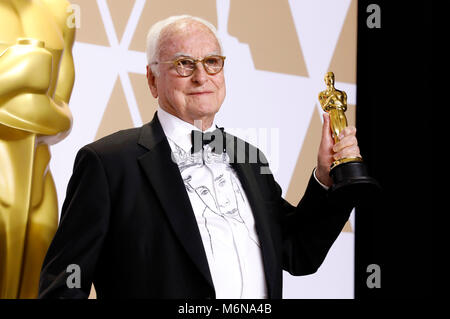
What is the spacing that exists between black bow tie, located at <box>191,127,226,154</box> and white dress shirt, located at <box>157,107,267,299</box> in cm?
1

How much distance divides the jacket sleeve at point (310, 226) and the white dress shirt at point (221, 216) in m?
0.17

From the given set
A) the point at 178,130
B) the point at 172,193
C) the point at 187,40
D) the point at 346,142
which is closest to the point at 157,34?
the point at 187,40

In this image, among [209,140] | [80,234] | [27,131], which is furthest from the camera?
[27,131]

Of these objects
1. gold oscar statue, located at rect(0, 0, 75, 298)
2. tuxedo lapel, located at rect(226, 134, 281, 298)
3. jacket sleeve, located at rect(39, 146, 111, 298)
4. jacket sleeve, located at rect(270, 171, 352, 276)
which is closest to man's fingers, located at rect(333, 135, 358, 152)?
jacket sleeve, located at rect(270, 171, 352, 276)

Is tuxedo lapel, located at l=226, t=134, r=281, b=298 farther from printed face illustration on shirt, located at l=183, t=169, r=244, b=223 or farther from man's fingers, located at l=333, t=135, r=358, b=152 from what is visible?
man's fingers, located at l=333, t=135, r=358, b=152

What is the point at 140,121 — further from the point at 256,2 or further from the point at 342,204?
the point at 342,204

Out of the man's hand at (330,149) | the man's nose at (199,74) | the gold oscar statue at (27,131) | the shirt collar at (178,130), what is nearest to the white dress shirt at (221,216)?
the shirt collar at (178,130)

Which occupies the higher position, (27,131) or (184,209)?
(27,131)

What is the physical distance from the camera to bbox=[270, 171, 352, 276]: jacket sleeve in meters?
1.76

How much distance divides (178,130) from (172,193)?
21 centimetres

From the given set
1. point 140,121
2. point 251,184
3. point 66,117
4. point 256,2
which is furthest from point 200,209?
point 256,2

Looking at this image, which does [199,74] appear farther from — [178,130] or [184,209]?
[184,209]

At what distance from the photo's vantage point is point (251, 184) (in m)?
1.77

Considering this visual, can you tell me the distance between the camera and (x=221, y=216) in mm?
1654
